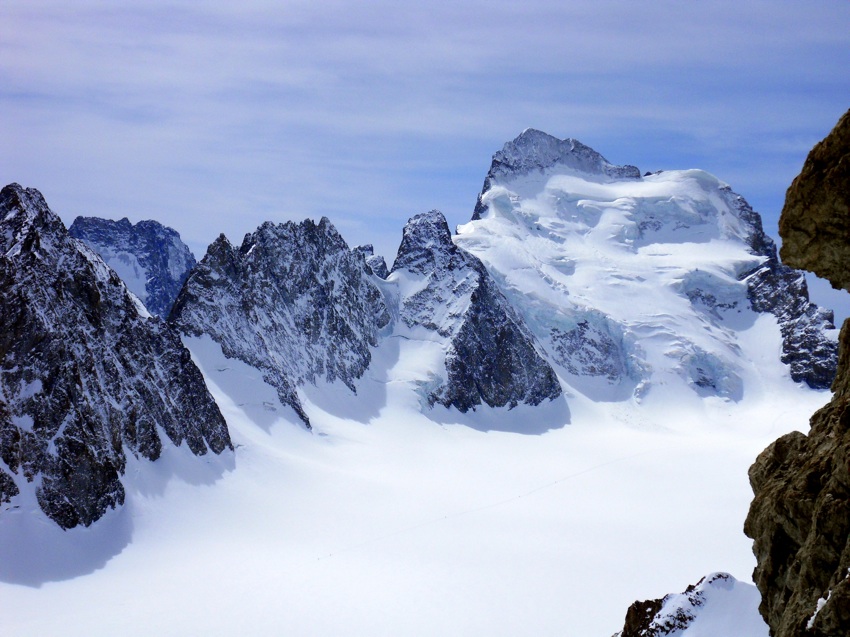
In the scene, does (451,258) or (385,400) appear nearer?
(385,400)

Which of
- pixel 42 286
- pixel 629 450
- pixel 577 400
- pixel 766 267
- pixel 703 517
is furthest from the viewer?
pixel 766 267

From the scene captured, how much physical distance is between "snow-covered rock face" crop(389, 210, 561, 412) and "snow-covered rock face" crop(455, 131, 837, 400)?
1093 cm

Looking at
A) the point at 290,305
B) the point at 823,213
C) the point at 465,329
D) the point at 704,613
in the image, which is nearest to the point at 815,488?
the point at 823,213

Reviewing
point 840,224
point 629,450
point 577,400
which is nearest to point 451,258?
point 577,400

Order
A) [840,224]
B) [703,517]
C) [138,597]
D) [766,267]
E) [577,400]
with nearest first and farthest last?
[840,224] < [138,597] < [703,517] < [577,400] < [766,267]

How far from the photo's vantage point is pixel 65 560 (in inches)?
1913

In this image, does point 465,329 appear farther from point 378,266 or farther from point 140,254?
point 140,254

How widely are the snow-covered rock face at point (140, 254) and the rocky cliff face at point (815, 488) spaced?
162 meters

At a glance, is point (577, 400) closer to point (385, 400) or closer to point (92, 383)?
point (385, 400)

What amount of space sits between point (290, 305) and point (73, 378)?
146 ft

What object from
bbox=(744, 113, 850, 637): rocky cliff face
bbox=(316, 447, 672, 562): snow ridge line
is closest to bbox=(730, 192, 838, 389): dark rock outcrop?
bbox=(316, 447, 672, 562): snow ridge line

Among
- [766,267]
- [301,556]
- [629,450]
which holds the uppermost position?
[766,267]

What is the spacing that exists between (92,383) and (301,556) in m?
19.8

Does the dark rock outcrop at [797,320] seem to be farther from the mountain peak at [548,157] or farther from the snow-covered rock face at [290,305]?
the snow-covered rock face at [290,305]
